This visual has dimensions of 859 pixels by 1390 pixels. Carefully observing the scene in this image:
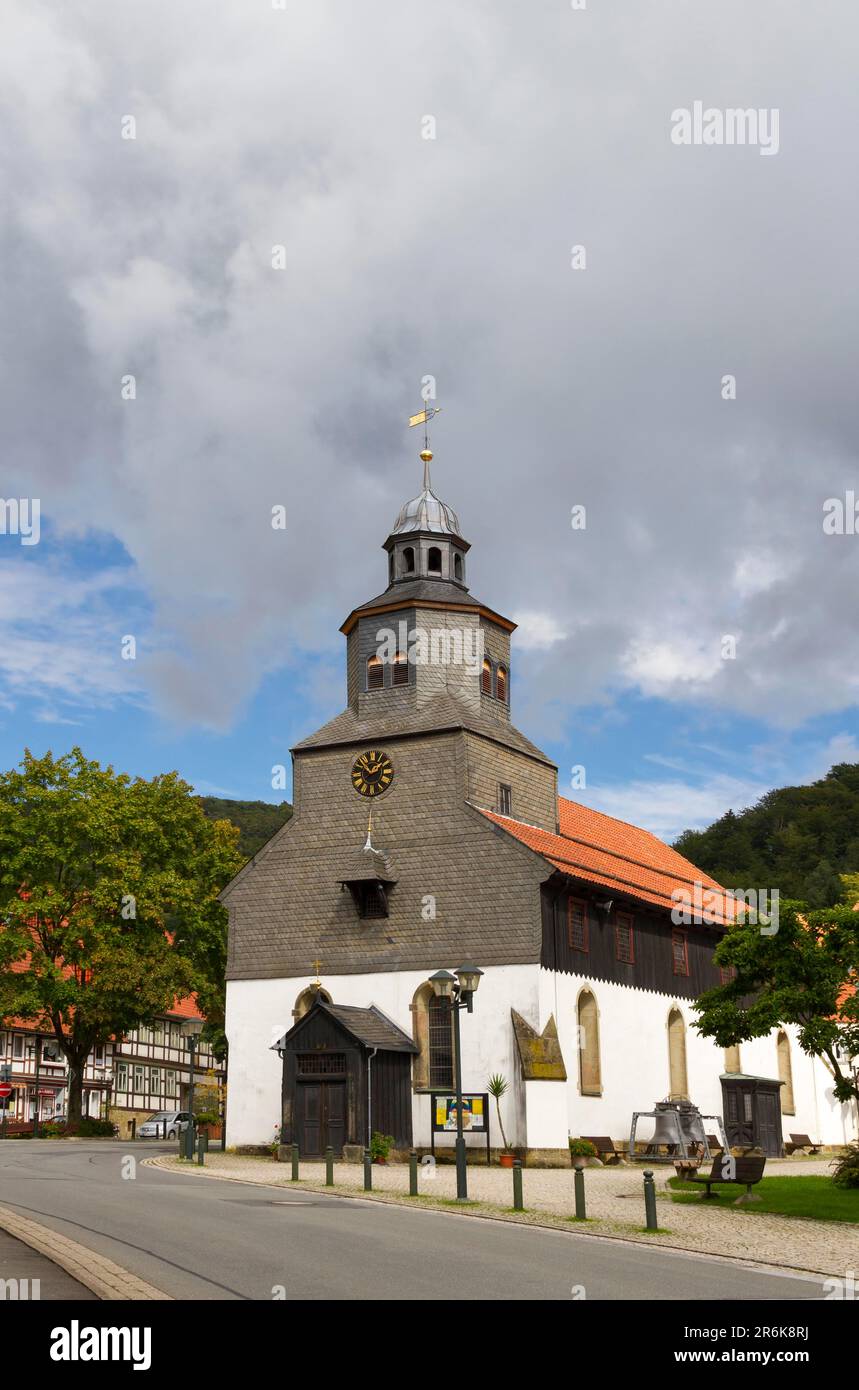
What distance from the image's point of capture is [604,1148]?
126 ft

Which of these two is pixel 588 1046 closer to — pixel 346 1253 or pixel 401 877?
pixel 401 877

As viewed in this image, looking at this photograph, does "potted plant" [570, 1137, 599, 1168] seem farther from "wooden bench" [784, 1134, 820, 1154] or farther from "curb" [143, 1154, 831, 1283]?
"wooden bench" [784, 1134, 820, 1154]

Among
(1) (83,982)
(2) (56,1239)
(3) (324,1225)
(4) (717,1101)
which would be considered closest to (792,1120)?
→ (4) (717,1101)

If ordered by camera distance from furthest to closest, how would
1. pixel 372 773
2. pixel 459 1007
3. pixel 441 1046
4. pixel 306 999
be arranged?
pixel 372 773, pixel 306 999, pixel 441 1046, pixel 459 1007

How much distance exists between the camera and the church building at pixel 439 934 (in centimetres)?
3766

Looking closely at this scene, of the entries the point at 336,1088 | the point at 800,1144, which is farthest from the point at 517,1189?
the point at 800,1144

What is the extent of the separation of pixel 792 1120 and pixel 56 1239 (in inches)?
1668

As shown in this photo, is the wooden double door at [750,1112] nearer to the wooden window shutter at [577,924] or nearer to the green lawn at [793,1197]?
the wooden window shutter at [577,924]

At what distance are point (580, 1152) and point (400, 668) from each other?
15.6 metres

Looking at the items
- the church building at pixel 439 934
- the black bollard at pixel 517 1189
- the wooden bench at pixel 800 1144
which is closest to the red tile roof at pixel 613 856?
the church building at pixel 439 934

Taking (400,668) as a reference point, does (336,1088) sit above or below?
below

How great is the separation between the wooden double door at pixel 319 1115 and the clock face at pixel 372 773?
9.03 m

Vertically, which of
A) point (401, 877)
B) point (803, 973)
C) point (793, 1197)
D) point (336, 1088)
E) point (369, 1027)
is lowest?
point (793, 1197)

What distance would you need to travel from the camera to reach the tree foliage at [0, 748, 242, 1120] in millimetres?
50250
